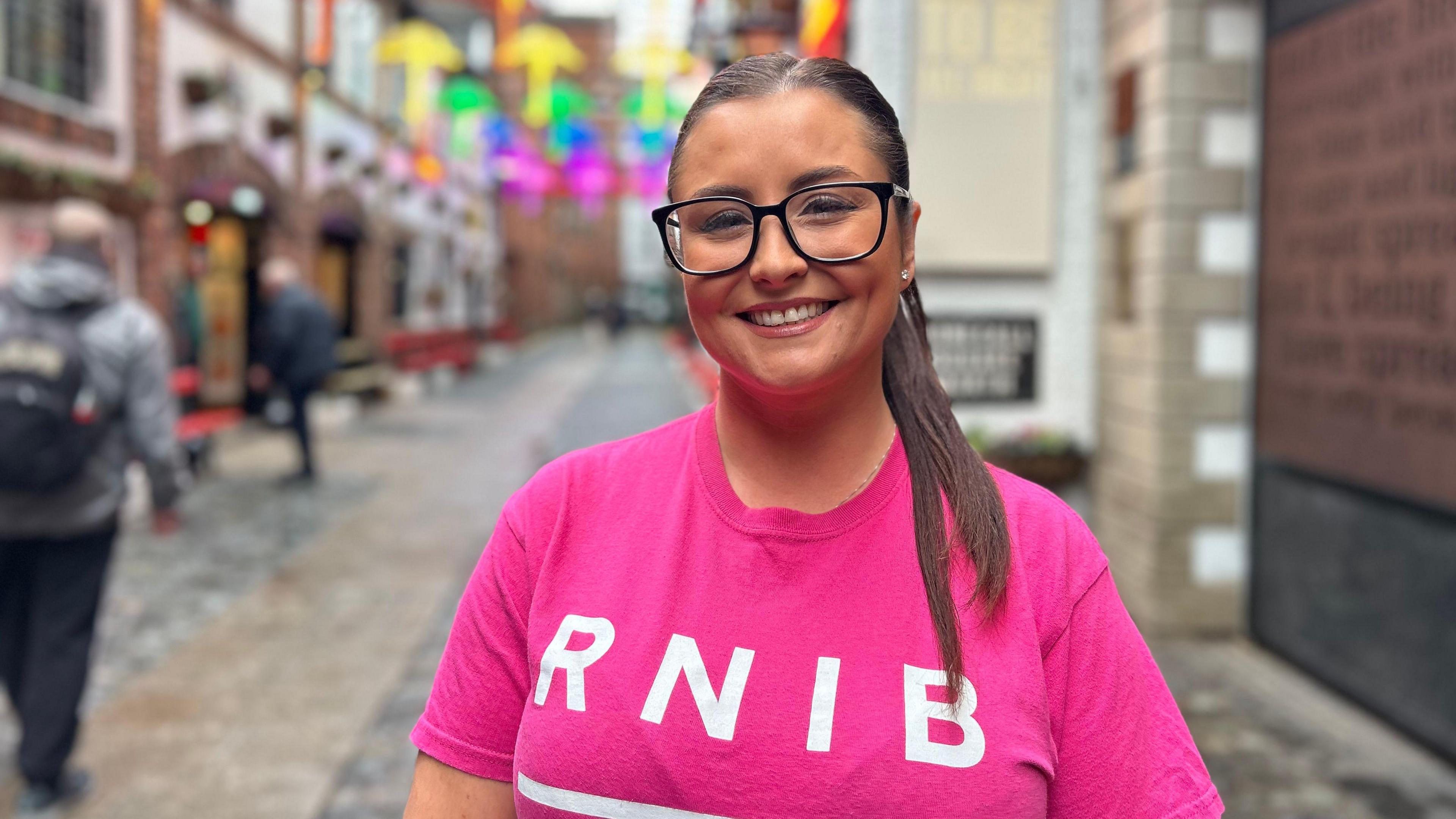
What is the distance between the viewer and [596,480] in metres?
1.45

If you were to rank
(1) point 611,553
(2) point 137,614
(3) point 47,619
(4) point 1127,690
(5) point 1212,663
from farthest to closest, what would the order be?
(2) point 137,614
(5) point 1212,663
(3) point 47,619
(1) point 611,553
(4) point 1127,690

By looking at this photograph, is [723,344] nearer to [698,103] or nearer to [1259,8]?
[698,103]

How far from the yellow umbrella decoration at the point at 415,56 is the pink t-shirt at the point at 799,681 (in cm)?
1680

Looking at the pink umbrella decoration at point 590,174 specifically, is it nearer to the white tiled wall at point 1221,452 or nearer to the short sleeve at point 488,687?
the white tiled wall at point 1221,452

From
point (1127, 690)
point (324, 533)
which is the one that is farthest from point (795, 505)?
point (324, 533)

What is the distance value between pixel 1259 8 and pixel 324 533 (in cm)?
665

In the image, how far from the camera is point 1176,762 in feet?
4.17

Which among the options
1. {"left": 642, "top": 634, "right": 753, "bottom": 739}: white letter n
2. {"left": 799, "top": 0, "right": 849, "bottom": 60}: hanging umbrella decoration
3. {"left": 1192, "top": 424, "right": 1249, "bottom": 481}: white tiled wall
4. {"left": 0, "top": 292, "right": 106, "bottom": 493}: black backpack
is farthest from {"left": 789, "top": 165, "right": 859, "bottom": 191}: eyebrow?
{"left": 799, "top": 0, "right": 849, "bottom": 60}: hanging umbrella decoration

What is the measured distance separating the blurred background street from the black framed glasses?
4.12ft

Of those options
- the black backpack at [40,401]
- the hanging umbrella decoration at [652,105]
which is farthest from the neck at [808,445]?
the hanging umbrella decoration at [652,105]

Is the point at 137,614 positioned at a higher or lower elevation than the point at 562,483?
lower

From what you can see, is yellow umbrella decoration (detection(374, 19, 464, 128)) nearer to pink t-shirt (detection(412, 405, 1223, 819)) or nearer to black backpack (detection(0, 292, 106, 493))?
black backpack (detection(0, 292, 106, 493))

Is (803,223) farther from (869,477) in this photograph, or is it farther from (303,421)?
(303,421)

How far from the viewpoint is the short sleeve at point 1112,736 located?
1.26 metres
